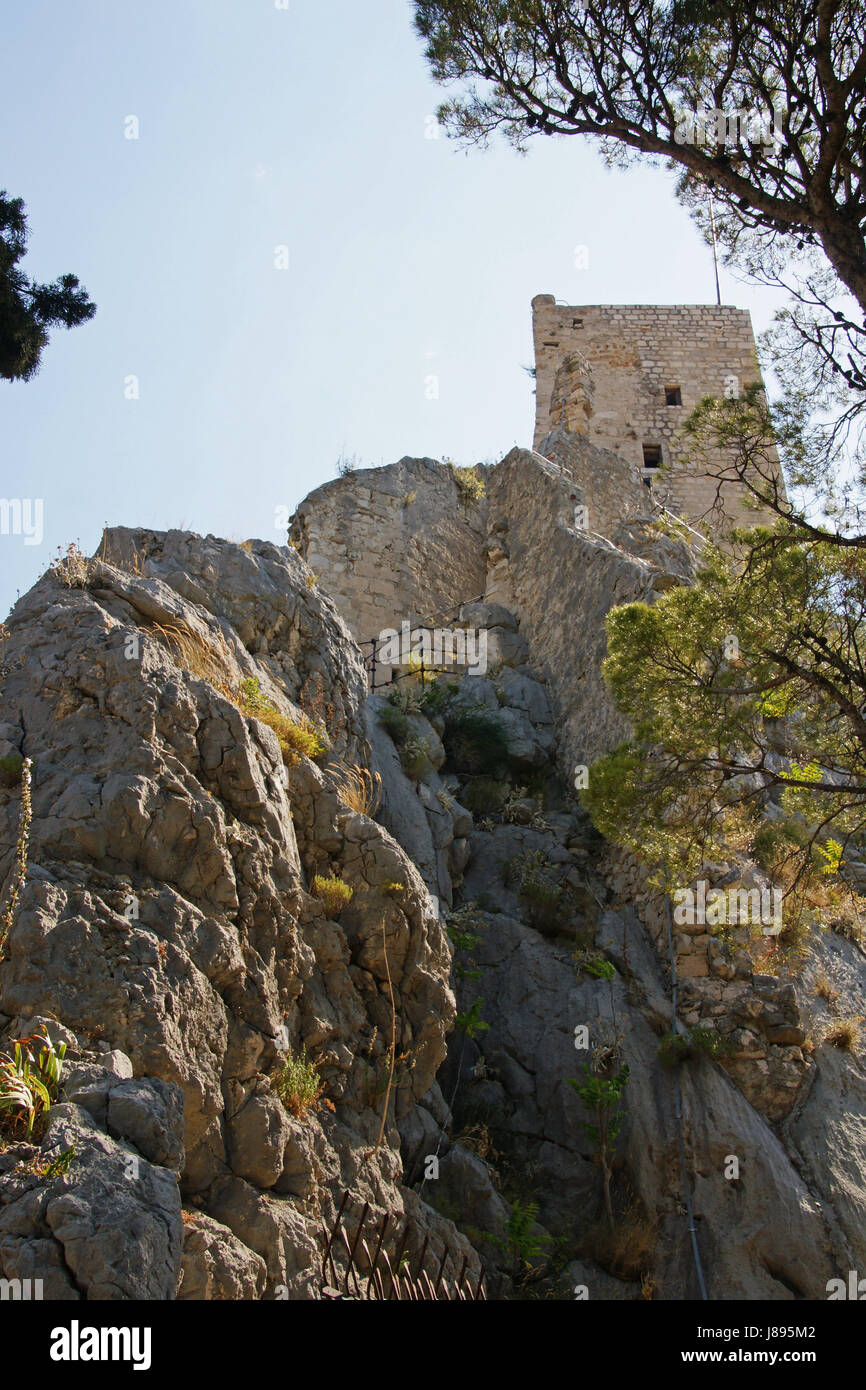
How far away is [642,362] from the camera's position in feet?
80.6

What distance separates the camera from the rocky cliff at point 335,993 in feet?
16.9

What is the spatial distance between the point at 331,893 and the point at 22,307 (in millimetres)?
6153

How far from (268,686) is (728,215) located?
5.31 meters

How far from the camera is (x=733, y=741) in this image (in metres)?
8.24

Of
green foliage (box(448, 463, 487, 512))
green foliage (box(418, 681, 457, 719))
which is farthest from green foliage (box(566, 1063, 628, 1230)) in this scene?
green foliage (box(448, 463, 487, 512))

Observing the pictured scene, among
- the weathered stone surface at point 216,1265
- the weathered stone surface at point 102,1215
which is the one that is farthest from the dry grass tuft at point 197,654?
the weathered stone surface at point 102,1215

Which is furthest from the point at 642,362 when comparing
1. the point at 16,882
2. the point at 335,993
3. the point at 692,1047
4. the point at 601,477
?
the point at 16,882

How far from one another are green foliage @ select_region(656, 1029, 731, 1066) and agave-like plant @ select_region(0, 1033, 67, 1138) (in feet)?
18.1

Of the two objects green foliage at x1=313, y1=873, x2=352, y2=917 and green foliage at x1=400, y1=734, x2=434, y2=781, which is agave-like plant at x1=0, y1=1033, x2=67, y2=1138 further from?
green foliage at x1=400, y1=734, x2=434, y2=781

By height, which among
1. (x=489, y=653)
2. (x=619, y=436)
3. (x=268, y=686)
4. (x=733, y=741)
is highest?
(x=619, y=436)

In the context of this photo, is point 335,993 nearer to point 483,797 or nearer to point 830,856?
point 830,856

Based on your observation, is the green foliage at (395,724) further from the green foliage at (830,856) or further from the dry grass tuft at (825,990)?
the dry grass tuft at (825,990)
